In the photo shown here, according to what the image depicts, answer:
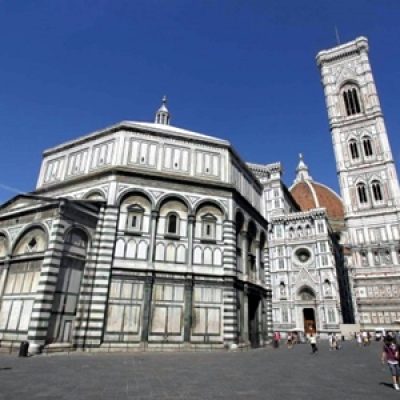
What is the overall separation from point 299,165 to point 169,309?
9350cm

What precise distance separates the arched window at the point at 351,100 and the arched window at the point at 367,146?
6559 mm

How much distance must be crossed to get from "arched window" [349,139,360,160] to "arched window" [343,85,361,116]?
646 centimetres

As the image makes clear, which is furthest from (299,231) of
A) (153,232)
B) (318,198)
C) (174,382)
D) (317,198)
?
(174,382)

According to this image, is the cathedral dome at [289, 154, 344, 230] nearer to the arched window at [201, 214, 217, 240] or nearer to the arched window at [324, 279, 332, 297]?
the arched window at [324, 279, 332, 297]

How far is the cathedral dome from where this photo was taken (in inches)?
3045

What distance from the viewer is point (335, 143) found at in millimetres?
54656

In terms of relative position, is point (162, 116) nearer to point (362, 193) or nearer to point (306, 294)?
point (306, 294)

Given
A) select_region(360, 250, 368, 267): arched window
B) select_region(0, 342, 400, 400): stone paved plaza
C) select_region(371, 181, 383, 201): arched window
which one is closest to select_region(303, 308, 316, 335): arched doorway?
select_region(360, 250, 368, 267): arched window

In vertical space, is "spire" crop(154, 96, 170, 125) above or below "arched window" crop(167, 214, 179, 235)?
above

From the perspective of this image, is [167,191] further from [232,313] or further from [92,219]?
[232,313]

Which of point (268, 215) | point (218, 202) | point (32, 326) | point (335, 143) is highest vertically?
point (335, 143)

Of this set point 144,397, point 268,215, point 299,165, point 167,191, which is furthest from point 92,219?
point 299,165

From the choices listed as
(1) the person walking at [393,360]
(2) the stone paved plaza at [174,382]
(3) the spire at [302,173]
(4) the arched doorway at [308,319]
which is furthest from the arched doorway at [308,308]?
(3) the spire at [302,173]

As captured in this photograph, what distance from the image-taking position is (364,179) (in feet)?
164
